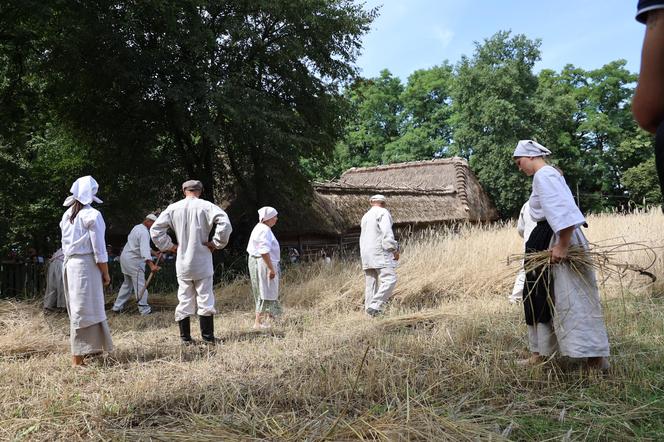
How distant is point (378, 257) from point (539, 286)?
393cm

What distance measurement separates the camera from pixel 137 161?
44.3 feet

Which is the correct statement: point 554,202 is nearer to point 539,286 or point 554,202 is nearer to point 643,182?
point 539,286

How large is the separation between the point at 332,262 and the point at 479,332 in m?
6.14

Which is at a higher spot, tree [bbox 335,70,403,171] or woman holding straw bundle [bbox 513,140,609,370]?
tree [bbox 335,70,403,171]

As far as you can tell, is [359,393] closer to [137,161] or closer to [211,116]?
[211,116]

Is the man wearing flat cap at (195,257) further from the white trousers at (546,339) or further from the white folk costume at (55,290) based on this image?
the white folk costume at (55,290)

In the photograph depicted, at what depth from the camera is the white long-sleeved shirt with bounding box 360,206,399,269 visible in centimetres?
782

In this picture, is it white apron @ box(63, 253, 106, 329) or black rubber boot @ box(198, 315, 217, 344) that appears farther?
black rubber boot @ box(198, 315, 217, 344)

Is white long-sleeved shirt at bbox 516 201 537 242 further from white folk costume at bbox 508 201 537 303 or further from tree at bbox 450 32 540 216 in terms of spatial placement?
tree at bbox 450 32 540 216

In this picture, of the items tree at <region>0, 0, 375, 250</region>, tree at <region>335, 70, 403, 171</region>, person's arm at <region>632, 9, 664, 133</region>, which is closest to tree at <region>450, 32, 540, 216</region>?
tree at <region>335, 70, 403, 171</region>

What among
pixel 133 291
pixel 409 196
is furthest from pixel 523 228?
pixel 409 196

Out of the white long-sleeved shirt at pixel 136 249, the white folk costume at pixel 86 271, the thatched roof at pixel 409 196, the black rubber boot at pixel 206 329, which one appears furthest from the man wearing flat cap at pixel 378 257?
the thatched roof at pixel 409 196

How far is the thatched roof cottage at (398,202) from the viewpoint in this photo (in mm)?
17594

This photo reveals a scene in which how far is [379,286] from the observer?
26.3 feet
